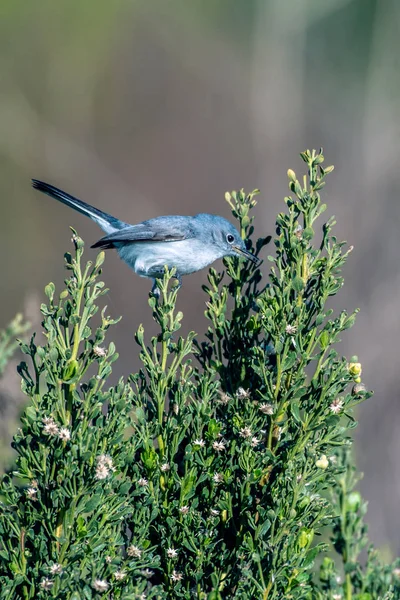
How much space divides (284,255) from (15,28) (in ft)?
21.2

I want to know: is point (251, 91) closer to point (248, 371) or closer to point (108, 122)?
point (108, 122)

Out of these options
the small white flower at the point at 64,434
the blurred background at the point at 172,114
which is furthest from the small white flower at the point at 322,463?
the blurred background at the point at 172,114

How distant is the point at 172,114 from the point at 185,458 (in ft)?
20.8

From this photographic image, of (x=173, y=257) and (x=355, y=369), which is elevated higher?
(x=173, y=257)

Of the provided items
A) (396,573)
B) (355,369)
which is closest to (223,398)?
(355,369)

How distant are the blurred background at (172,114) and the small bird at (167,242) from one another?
2.12 m

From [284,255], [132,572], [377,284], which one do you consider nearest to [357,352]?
[377,284]

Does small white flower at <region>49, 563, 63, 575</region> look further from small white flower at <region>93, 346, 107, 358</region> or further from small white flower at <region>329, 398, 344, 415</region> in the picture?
small white flower at <region>329, 398, 344, 415</region>

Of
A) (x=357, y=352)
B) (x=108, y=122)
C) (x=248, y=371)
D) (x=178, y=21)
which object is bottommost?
(x=248, y=371)

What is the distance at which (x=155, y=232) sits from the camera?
3816 mm

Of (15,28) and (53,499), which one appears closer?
(53,499)

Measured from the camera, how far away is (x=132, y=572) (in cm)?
196

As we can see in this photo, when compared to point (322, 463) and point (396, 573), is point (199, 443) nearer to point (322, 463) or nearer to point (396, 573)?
point (322, 463)

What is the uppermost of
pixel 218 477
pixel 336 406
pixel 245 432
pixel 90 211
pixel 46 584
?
pixel 90 211
